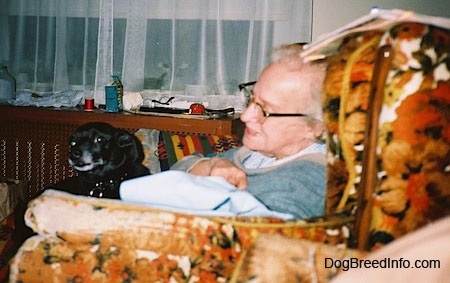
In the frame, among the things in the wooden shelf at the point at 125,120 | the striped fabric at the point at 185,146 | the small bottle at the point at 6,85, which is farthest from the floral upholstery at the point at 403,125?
the small bottle at the point at 6,85

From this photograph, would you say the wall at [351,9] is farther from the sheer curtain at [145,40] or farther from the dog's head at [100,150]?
the dog's head at [100,150]

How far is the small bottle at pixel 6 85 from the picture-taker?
2.66 meters

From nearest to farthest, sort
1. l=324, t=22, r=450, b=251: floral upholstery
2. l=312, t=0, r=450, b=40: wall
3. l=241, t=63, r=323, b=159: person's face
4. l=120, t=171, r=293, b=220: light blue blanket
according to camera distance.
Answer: l=324, t=22, r=450, b=251: floral upholstery < l=120, t=171, r=293, b=220: light blue blanket < l=241, t=63, r=323, b=159: person's face < l=312, t=0, r=450, b=40: wall

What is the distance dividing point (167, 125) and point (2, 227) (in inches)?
33.8

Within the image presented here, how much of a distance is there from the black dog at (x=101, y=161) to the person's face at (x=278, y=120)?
0.44 m

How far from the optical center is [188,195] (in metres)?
1.04

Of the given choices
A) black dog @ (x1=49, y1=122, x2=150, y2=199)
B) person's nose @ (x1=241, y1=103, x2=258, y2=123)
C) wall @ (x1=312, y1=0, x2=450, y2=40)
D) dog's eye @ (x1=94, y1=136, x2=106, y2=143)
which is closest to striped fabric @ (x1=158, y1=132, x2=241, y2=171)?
black dog @ (x1=49, y1=122, x2=150, y2=199)

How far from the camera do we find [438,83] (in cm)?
84

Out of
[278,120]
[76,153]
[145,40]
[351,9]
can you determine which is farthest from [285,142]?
[145,40]

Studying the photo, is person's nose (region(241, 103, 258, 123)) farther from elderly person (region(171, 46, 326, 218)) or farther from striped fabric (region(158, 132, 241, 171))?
striped fabric (region(158, 132, 241, 171))

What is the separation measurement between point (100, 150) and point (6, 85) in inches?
58.0

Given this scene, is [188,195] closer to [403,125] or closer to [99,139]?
[403,125]

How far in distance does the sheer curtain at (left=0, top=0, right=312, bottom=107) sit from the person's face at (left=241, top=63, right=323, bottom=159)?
45.4 inches

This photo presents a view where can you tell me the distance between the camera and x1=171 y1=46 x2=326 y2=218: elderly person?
3.62 feet
